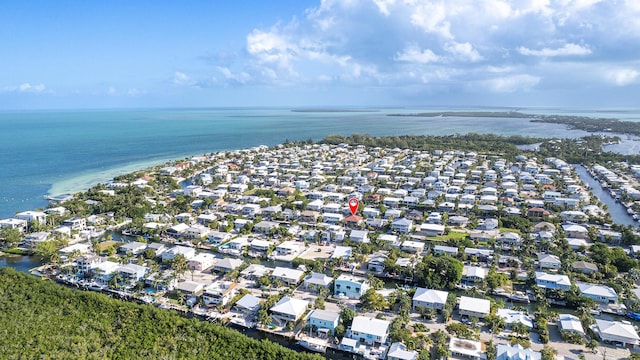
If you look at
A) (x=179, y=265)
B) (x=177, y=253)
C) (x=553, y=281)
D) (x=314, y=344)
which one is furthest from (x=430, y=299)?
(x=177, y=253)

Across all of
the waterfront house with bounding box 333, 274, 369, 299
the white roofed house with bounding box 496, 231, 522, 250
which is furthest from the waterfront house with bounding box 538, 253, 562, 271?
the waterfront house with bounding box 333, 274, 369, 299

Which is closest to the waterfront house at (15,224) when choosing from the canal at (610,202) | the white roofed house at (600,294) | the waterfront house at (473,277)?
the waterfront house at (473,277)

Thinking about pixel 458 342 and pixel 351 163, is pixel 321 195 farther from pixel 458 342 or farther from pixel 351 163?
pixel 458 342

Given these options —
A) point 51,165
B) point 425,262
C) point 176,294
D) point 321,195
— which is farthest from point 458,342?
point 51,165

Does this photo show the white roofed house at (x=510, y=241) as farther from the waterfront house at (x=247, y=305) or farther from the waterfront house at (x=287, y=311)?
the waterfront house at (x=247, y=305)

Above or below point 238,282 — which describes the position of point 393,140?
above

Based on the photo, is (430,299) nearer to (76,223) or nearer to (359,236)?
(359,236)

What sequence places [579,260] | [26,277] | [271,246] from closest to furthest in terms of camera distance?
[26,277] < [579,260] < [271,246]
